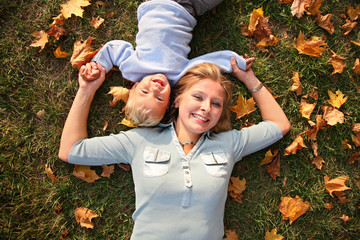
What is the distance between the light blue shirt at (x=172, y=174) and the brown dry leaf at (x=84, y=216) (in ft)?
2.12

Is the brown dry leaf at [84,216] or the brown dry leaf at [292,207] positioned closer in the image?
the brown dry leaf at [84,216]

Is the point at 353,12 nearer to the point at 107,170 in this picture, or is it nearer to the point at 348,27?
the point at 348,27

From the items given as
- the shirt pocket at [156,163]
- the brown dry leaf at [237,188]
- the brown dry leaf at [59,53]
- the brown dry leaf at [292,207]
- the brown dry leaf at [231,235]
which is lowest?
the brown dry leaf at [231,235]

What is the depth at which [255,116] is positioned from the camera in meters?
3.07

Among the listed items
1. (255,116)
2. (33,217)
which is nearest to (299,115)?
(255,116)

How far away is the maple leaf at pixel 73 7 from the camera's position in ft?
9.69

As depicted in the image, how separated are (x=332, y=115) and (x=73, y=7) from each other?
3386 millimetres

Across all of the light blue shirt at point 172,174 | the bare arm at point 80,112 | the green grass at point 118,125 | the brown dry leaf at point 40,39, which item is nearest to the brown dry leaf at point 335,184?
the green grass at point 118,125

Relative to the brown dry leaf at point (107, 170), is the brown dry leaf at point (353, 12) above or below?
above

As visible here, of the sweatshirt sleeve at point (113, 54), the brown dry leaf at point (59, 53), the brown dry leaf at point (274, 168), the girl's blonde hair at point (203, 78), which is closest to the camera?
the girl's blonde hair at point (203, 78)

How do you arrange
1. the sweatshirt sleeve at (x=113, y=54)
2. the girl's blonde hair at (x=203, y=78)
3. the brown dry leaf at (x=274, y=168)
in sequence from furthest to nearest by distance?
the brown dry leaf at (x=274, y=168)
the sweatshirt sleeve at (x=113, y=54)
the girl's blonde hair at (x=203, y=78)

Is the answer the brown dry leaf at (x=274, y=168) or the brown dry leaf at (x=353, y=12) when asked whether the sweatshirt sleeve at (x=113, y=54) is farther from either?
the brown dry leaf at (x=353, y=12)

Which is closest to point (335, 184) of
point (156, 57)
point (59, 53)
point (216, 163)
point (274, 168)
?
point (274, 168)

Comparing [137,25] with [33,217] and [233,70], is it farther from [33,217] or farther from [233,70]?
[33,217]
